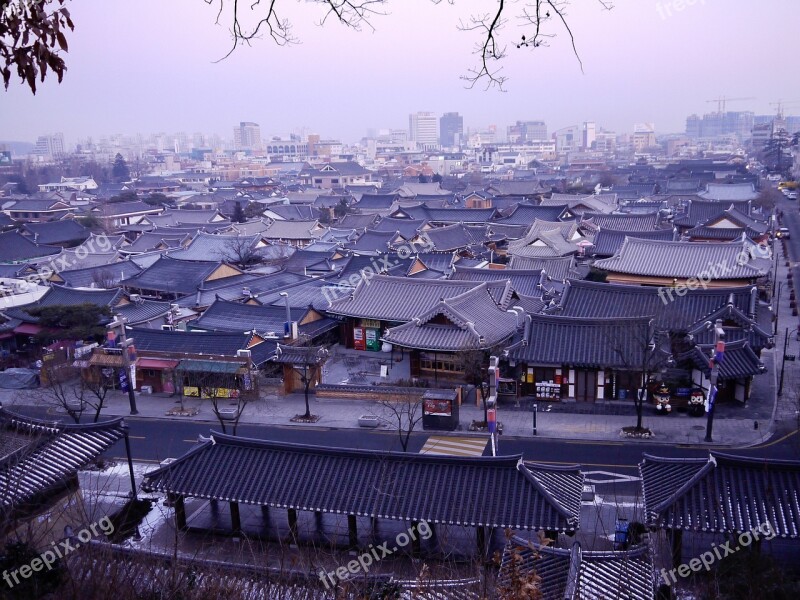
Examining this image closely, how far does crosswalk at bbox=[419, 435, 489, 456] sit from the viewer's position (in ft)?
57.4

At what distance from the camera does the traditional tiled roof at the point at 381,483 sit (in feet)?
37.7

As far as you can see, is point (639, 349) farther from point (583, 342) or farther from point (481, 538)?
point (481, 538)

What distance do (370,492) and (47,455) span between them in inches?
227

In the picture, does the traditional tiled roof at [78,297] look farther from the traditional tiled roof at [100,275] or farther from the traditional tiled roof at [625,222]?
the traditional tiled roof at [625,222]

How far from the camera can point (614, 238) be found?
124 feet

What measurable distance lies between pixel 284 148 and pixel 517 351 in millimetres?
146732

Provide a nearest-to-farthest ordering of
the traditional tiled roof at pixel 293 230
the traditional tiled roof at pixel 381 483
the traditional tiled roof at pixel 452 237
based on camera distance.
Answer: the traditional tiled roof at pixel 381 483
the traditional tiled roof at pixel 452 237
the traditional tiled roof at pixel 293 230

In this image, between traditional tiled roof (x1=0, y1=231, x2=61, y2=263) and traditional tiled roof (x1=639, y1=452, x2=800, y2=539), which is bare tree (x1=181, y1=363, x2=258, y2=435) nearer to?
traditional tiled roof (x1=639, y1=452, x2=800, y2=539)

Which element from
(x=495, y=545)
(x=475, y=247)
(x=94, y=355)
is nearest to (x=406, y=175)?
(x=475, y=247)

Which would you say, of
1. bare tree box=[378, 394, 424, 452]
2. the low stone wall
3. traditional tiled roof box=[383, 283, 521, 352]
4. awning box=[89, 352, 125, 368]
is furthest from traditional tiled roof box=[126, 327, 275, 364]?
traditional tiled roof box=[383, 283, 521, 352]

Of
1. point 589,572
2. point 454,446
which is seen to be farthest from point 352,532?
point 454,446

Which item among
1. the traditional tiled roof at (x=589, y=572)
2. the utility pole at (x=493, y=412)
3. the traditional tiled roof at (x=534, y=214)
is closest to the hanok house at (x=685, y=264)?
the utility pole at (x=493, y=412)

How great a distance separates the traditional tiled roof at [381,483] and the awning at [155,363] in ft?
33.9

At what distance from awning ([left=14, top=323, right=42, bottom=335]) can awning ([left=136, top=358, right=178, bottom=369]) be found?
6.54 meters
